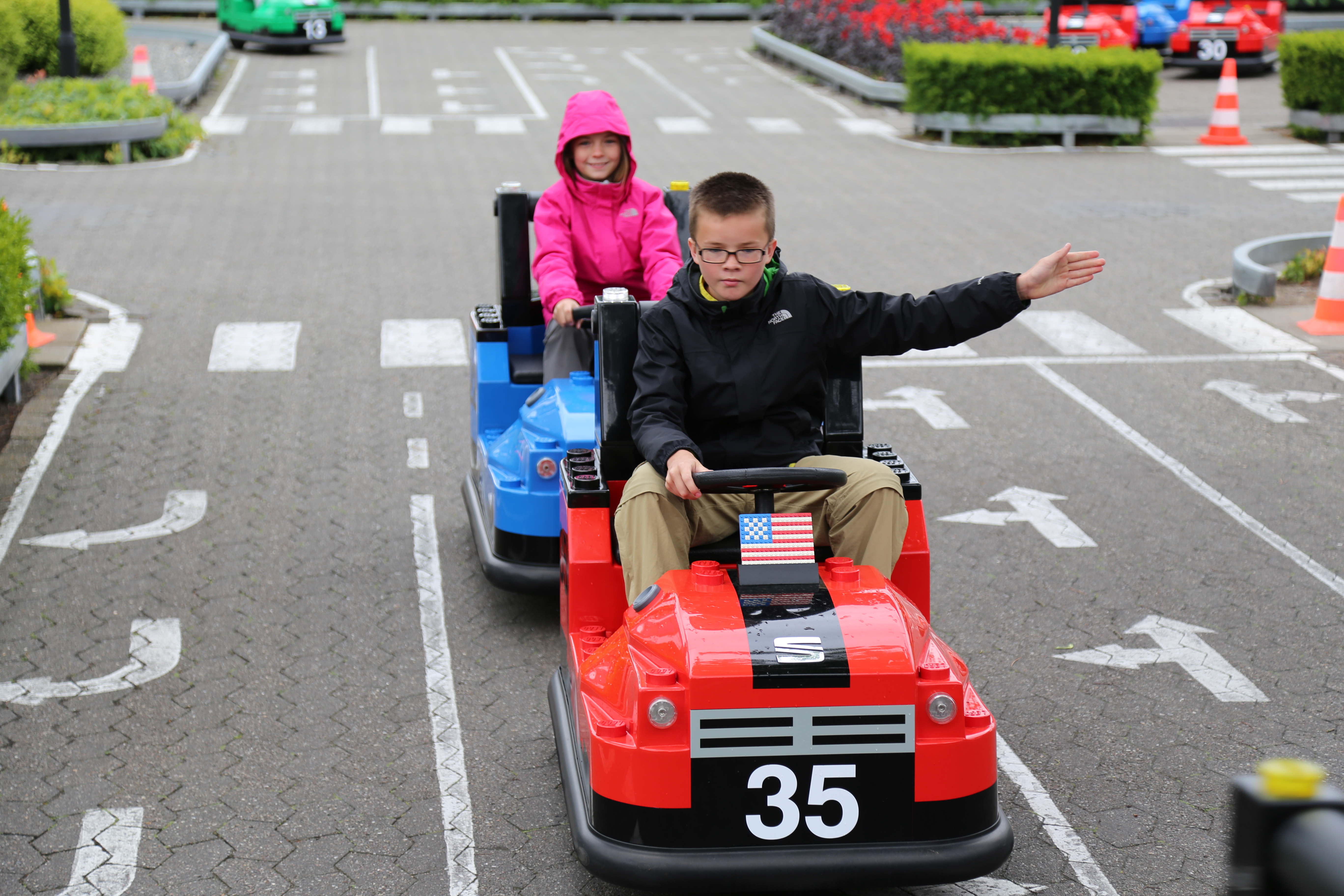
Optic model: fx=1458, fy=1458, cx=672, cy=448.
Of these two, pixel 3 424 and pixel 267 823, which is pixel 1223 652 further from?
pixel 3 424

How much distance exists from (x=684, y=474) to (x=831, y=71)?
21.1m

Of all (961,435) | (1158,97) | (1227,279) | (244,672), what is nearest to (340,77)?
(1158,97)

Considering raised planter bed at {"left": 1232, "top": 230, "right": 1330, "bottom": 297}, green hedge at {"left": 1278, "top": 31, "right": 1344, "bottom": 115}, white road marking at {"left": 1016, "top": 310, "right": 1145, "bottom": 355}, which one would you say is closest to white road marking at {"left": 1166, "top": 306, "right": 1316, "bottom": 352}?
raised planter bed at {"left": 1232, "top": 230, "right": 1330, "bottom": 297}

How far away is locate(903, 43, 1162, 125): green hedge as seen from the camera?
1900 centimetres

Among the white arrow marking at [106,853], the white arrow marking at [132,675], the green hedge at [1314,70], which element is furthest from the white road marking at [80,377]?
the green hedge at [1314,70]

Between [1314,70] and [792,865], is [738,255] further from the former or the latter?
[1314,70]

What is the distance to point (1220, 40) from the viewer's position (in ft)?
83.5

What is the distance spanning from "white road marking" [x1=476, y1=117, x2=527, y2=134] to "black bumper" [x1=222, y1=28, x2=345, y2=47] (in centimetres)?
797

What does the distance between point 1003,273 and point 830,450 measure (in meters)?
0.85

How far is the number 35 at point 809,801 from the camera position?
3.72 m

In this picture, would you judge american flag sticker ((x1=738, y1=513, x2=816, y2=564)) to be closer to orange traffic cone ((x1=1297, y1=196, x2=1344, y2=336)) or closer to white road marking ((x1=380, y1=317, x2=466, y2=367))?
white road marking ((x1=380, y1=317, x2=466, y2=367))

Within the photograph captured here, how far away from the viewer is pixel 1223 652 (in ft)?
19.4

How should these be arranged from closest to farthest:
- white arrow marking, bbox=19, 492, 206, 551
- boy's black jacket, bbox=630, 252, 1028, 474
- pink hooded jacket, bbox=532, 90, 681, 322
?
boy's black jacket, bbox=630, 252, 1028, 474, pink hooded jacket, bbox=532, 90, 681, 322, white arrow marking, bbox=19, 492, 206, 551

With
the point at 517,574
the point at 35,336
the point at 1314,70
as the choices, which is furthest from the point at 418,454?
the point at 1314,70
